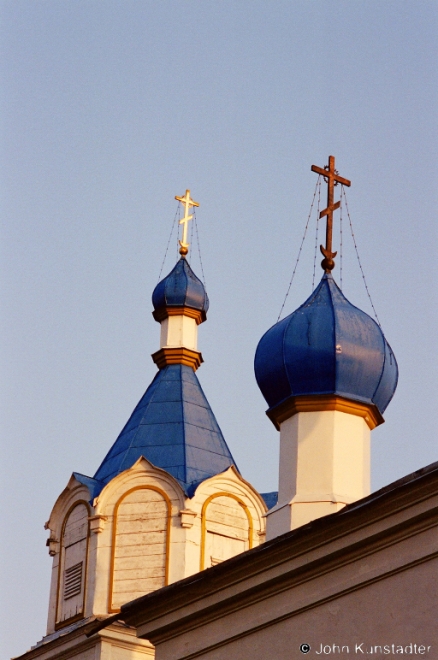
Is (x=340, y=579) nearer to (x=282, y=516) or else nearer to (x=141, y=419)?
(x=282, y=516)

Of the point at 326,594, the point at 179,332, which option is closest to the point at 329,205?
the point at 179,332

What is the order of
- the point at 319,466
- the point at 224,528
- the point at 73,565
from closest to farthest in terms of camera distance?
the point at 319,466 → the point at 224,528 → the point at 73,565

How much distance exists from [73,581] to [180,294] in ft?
12.0

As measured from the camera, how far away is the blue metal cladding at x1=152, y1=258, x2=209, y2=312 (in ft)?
54.0

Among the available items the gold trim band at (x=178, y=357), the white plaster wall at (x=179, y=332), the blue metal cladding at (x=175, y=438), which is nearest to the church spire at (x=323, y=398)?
the blue metal cladding at (x=175, y=438)

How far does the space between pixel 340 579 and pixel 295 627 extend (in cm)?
48

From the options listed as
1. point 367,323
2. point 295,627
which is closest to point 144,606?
point 295,627

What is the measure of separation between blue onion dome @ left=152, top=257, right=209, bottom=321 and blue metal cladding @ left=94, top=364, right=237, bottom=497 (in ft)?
3.61

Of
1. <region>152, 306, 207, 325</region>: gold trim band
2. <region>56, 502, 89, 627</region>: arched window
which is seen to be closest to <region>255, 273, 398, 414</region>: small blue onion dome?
<region>56, 502, 89, 627</region>: arched window

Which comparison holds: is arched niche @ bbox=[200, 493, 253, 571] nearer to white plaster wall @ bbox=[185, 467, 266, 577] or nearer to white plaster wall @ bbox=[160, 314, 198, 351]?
white plaster wall @ bbox=[185, 467, 266, 577]

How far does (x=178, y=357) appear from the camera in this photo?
15.9 metres

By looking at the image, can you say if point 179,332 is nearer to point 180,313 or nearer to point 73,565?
point 180,313

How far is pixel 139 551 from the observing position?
45.9 feet

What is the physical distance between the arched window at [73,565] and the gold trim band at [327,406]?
327 centimetres
